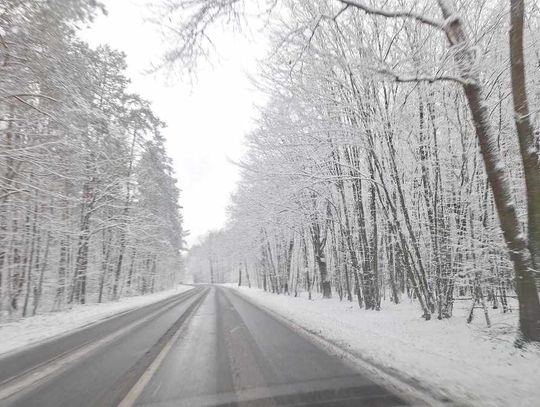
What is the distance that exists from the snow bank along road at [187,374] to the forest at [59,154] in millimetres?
5383

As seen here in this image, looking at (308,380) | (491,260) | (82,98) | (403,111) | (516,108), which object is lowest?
(308,380)

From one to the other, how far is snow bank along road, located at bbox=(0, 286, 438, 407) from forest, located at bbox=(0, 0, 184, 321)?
5383mm

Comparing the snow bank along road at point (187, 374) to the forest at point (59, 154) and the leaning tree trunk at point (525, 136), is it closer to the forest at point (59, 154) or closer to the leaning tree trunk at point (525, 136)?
the leaning tree trunk at point (525, 136)

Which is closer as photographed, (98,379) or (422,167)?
(98,379)

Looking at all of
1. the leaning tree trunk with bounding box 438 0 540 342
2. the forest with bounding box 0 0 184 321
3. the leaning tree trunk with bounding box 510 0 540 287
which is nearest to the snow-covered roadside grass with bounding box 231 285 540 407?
the leaning tree trunk with bounding box 438 0 540 342

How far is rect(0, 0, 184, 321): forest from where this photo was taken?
9273 mm

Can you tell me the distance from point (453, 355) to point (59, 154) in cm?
1339

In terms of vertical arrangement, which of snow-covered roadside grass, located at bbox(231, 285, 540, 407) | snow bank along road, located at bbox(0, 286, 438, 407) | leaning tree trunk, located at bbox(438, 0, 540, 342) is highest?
leaning tree trunk, located at bbox(438, 0, 540, 342)

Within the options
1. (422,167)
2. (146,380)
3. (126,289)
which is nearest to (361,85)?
(422,167)

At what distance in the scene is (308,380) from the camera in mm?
5094

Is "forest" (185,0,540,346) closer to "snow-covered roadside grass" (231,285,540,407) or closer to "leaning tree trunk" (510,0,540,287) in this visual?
"leaning tree trunk" (510,0,540,287)

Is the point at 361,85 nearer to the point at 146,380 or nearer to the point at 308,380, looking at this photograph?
the point at 308,380

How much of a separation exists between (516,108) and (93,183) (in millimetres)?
21676

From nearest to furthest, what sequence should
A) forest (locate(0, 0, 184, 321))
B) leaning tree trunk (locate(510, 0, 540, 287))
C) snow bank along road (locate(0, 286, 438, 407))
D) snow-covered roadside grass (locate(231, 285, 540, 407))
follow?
snow-covered roadside grass (locate(231, 285, 540, 407))
snow bank along road (locate(0, 286, 438, 407))
leaning tree trunk (locate(510, 0, 540, 287))
forest (locate(0, 0, 184, 321))
